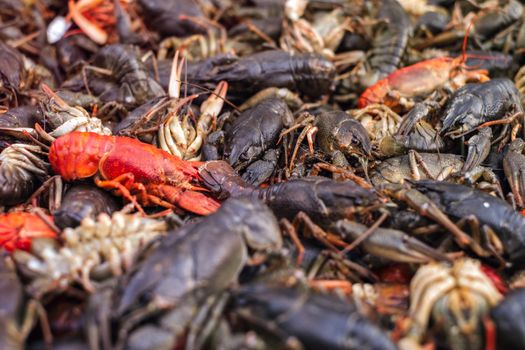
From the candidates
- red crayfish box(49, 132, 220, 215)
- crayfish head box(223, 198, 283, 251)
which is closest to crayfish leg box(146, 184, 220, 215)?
red crayfish box(49, 132, 220, 215)

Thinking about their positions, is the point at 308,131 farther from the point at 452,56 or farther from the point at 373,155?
the point at 452,56

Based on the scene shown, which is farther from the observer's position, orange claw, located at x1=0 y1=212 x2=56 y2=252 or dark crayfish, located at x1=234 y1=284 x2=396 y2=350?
orange claw, located at x1=0 y1=212 x2=56 y2=252

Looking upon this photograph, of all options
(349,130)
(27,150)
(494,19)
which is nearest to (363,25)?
(494,19)

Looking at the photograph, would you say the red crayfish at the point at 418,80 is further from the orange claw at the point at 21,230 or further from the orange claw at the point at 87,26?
the orange claw at the point at 21,230

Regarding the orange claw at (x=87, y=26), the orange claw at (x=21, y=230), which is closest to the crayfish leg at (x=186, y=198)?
the orange claw at (x=21, y=230)

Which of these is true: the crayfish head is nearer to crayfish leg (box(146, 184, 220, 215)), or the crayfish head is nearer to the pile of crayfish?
the pile of crayfish

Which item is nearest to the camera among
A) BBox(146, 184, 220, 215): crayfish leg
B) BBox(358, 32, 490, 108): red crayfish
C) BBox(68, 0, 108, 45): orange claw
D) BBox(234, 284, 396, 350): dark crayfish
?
BBox(234, 284, 396, 350): dark crayfish
